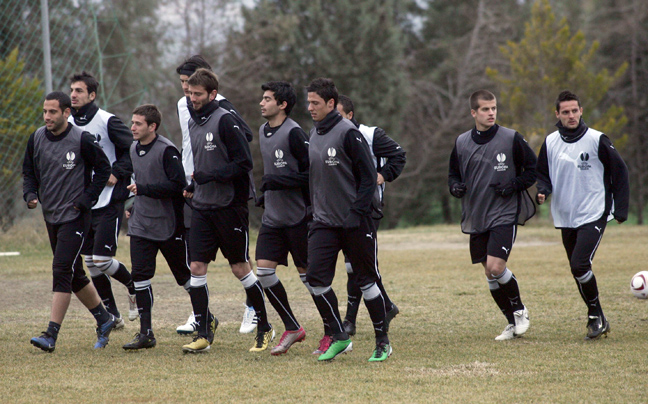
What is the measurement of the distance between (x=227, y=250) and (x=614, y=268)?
27.2 feet

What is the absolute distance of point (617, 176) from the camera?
22.4ft

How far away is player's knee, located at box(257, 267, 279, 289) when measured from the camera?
6.28 metres

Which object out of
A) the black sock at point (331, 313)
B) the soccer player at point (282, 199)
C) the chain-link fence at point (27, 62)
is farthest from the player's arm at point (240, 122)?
the chain-link fence at point (27, 62)

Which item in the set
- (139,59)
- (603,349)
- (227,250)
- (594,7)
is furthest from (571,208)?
(594,7)

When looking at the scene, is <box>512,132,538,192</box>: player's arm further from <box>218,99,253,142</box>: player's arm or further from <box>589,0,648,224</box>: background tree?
<box>589,0,648,224</box>: background tree

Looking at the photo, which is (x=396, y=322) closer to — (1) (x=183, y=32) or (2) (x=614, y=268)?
(2) (x=614, y=268)

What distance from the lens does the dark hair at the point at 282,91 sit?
629cm

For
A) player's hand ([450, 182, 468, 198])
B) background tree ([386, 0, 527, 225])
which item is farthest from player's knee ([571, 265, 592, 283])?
background tree ([386, 0, 527, 225])

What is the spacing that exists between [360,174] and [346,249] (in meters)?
0.57

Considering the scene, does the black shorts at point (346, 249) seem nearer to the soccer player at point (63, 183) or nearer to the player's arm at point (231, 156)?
the player's arm at point (231, 156)

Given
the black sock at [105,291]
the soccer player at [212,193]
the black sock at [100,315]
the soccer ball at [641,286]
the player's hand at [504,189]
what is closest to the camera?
the soccer player at [212,193]

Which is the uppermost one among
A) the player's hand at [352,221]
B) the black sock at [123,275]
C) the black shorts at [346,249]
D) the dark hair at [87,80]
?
the dark hair at [87,80]

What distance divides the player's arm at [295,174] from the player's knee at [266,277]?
631mm

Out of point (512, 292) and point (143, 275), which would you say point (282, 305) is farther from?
point (512, 292)
